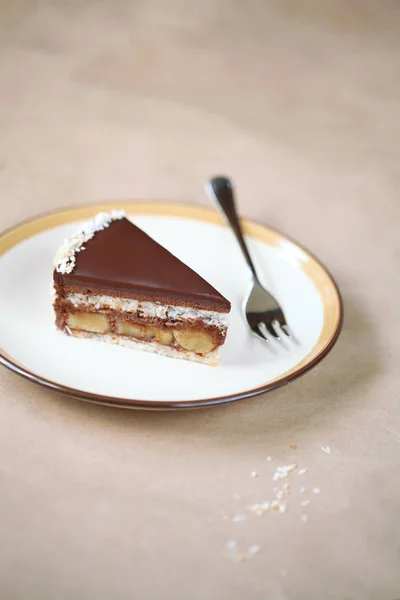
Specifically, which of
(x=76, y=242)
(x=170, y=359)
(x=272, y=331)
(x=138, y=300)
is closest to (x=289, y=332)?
(x=272, y=331)

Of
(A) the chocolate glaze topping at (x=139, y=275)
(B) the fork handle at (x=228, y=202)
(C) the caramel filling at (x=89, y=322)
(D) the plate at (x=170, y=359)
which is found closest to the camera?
(D) the plate at (x=170, y=359)

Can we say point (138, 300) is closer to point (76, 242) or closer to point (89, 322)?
point (89, 322)

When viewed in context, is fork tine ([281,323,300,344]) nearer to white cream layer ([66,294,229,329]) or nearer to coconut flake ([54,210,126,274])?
white cream layer ([66,294,229,329])

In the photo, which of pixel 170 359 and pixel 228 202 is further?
pixel 228 202

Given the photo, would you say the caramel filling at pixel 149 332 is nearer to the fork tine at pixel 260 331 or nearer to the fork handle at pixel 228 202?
the fork tine at pixel 260 331

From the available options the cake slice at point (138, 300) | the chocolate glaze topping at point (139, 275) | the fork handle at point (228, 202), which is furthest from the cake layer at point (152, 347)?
the fork handle at point (228, 202)
